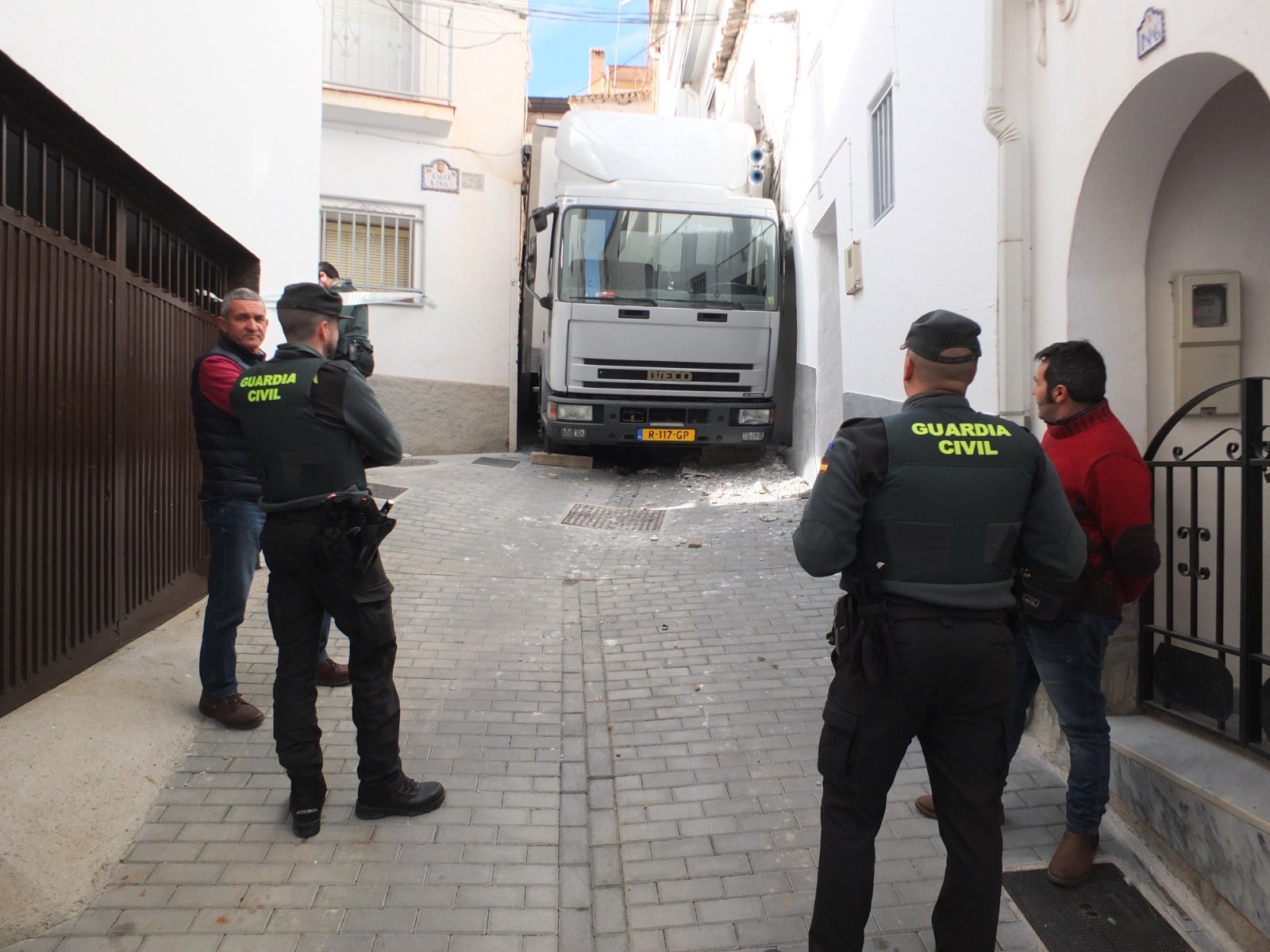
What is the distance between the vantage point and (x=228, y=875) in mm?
2945

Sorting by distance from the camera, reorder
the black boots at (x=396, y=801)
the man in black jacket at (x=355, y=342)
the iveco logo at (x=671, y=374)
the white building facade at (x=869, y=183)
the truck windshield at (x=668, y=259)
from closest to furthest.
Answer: the black boots at (x=396, y=801), the white building facade at (x=869, y=183), the man in black jacket at (x=355, y=342), the truck windshield at (x=668, y=259), the iveco logo at (x=671, y=374)

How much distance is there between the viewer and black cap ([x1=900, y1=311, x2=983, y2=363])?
241 cm

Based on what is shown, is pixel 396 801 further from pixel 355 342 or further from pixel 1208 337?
pixel 1208 337

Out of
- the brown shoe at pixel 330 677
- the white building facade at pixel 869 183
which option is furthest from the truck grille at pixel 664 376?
the brown shoe at pixel 330 677

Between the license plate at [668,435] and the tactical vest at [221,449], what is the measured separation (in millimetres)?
6303

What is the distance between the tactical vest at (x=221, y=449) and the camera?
3857 millimetres

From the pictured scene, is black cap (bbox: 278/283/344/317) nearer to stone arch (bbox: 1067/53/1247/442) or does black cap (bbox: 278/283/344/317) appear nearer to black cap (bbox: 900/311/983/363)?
black cap (bbox: 900/311/983/363)

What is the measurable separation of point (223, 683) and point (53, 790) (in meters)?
0.83

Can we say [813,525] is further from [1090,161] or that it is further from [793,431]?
[793,431]

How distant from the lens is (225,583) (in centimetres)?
385

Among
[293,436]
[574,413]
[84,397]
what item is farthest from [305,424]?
[574,413]

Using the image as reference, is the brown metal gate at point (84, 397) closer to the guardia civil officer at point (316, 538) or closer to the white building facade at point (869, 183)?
the guardia civil officer at point (316, 538)

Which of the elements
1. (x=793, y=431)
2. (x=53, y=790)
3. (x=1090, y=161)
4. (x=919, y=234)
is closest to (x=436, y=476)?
(x=793, y=431)

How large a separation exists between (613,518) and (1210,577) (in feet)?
18.1
